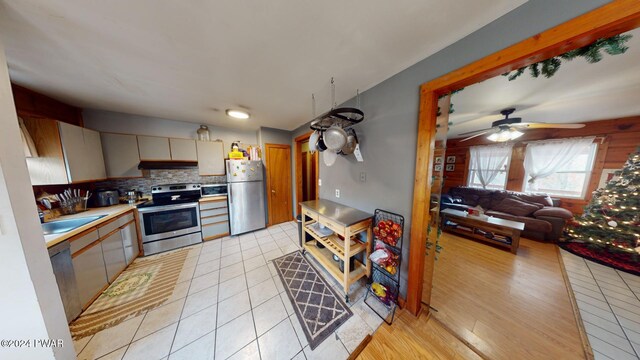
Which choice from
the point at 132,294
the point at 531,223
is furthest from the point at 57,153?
the point at 531,223

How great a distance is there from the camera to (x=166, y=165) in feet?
8.89

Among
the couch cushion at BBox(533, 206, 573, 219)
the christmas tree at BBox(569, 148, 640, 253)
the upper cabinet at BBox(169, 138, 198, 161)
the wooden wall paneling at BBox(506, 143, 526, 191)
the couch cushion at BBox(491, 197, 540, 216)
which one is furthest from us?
the wooden wall paneling at BBox(506, 143, 526, 191)

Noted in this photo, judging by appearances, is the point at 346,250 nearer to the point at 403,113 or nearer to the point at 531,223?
the point at 403,113

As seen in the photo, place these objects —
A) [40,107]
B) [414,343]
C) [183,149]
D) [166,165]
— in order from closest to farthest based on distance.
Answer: [414,343] < [40,107] < [166,165] < [183,149]

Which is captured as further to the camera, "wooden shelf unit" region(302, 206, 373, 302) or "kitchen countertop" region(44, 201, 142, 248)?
"wooden shelf unit" region(302, 206, 373, 302)

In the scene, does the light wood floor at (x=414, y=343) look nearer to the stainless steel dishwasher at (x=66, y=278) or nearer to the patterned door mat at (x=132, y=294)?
the patterned door mat at (x=132, y=294)

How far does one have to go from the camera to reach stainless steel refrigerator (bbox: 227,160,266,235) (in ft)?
9.84

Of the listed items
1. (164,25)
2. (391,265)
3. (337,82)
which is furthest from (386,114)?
(164,25)

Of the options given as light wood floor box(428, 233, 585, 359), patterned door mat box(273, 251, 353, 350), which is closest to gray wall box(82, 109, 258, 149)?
patterned door mat box(273, 251, 353, 350)

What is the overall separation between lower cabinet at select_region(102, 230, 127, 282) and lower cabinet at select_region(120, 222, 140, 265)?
63 millimetres

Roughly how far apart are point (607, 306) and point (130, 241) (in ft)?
18.5

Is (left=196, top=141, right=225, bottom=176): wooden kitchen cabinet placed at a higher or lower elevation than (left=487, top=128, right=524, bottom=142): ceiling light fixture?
lower

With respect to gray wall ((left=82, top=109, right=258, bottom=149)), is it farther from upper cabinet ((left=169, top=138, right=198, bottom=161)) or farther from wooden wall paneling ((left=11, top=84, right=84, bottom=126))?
upper cabinet ((left=169, top=138, right=198, bottom=161))

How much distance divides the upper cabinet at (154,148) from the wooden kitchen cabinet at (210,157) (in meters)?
0.43
